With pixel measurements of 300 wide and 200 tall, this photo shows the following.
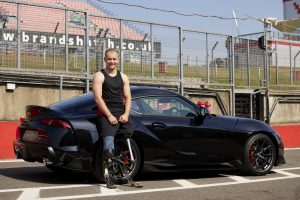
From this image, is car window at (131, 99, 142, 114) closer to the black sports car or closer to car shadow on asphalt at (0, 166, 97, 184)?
the black sports car

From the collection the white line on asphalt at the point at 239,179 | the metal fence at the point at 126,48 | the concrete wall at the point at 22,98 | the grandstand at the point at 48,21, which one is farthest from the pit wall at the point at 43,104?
the white line on asphalt at the point at 239,179

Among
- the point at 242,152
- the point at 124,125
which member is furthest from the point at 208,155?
the point at 124,125

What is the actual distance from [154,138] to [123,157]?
1.84 feet

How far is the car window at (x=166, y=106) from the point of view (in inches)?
272

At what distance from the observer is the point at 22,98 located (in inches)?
439

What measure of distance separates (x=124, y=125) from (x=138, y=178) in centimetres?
119

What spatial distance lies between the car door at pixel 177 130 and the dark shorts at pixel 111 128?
54 cm

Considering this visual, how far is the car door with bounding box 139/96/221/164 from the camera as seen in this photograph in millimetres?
6770

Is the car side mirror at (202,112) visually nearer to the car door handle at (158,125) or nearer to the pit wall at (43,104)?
the car door handle at (158,125)

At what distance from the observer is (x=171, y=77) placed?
13539 mm

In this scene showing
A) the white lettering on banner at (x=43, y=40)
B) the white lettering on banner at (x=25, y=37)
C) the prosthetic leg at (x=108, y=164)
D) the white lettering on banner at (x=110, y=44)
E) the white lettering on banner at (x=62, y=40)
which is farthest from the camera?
the white lettering on banner at (x=110, y=44)

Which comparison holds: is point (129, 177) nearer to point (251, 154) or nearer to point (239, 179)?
point (239, 179)

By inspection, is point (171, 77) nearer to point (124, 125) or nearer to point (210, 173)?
point (210, 173)

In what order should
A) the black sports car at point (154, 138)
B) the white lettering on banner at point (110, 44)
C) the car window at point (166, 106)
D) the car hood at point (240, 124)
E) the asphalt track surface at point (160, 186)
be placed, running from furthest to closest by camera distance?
the white lettering on banner at point (110, 44) < the car hood at point (240, 124) < the car window at point (166, 106) < the black sports car at point (154, 138) < the asphalt track surface at point (160, 186)
